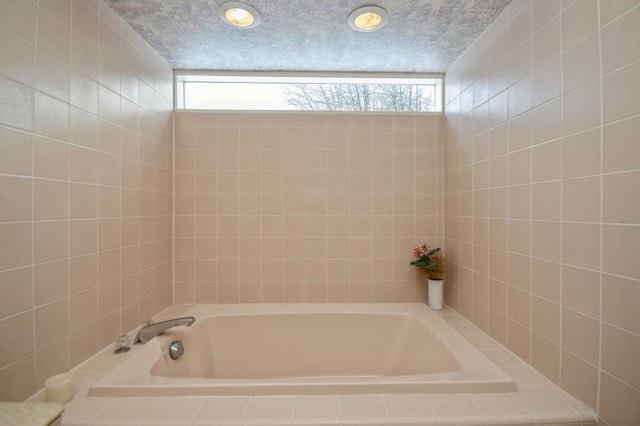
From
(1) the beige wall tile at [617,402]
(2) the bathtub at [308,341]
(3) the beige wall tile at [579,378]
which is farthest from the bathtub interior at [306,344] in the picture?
(1) the beige wall tile at [617,402]

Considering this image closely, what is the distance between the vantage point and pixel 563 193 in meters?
0.97

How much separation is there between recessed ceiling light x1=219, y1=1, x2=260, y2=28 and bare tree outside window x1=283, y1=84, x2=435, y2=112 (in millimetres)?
602

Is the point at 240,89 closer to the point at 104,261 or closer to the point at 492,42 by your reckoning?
the point at 104,261

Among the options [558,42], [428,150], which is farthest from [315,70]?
[558,42]

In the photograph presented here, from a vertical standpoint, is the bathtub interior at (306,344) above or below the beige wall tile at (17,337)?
below

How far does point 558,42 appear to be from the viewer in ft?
3.27

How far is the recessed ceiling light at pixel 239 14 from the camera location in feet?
4.18

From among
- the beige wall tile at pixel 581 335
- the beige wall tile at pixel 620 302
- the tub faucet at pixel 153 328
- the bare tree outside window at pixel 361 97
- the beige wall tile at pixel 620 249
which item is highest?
the bare tree outside window at pixel 361 97

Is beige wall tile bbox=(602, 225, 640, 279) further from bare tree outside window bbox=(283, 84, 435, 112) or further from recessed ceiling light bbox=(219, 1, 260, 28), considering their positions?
recessed ceiling light bbox=(219, 1, 260, 28)

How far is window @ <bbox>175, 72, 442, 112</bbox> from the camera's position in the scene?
6.30 ft

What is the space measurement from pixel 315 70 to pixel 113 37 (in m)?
1.11

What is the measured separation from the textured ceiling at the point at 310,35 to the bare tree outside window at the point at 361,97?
130mm

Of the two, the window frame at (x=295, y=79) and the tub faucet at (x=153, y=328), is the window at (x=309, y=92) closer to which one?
the window frame at (x=295, y=79)

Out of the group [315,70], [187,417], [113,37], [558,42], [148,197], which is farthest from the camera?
[315,70]
